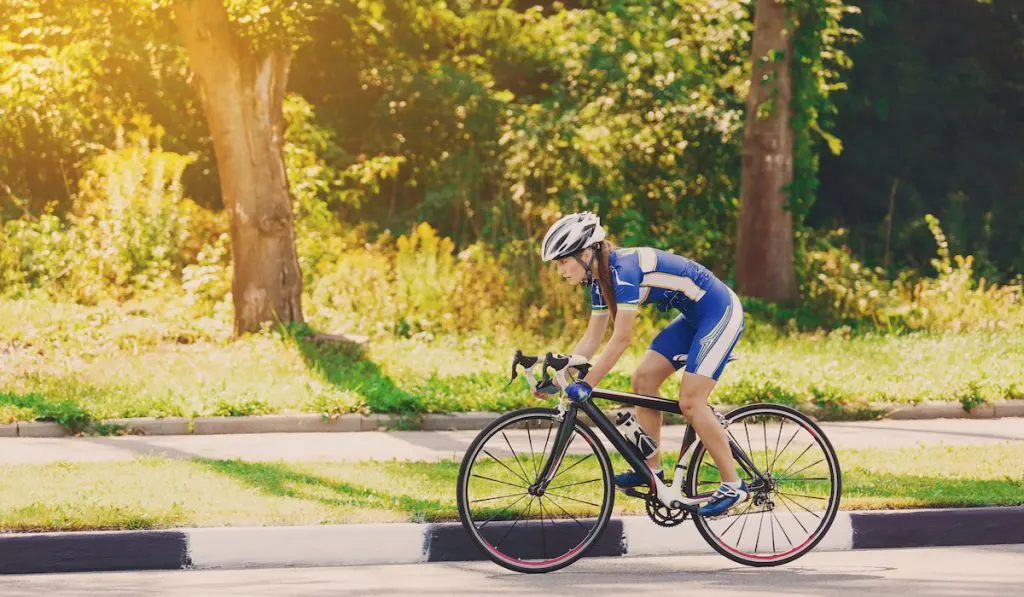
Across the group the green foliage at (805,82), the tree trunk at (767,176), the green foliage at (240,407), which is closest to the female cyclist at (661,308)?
the green foliage at (240,407)

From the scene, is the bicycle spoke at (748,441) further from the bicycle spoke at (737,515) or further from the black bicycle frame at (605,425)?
the bicycle spoke at (737,515)

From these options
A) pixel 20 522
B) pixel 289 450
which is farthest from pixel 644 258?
pixel 289 450

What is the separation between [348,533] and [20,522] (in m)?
1.58

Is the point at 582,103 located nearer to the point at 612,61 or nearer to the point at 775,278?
the point at 612,61

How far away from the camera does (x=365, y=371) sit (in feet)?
41.7

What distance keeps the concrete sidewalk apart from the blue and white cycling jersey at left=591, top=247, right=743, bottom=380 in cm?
285

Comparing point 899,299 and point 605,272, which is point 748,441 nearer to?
point 605,272

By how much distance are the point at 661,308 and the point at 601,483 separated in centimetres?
89

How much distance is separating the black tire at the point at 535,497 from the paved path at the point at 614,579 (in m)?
0.10

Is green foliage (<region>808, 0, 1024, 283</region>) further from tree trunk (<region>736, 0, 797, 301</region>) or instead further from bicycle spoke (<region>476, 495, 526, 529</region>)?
bicycle spoke (<region>476, 495, 526, 529</region>)

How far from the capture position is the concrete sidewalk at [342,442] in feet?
31.8

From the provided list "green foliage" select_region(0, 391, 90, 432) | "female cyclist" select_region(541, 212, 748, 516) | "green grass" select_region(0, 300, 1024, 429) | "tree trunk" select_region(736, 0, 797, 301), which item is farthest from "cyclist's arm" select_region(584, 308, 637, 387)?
"tree trunk" select_region(736, 0, 797, 301)

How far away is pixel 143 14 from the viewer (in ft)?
48.7

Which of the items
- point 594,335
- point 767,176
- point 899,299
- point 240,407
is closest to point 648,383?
point 594,335
